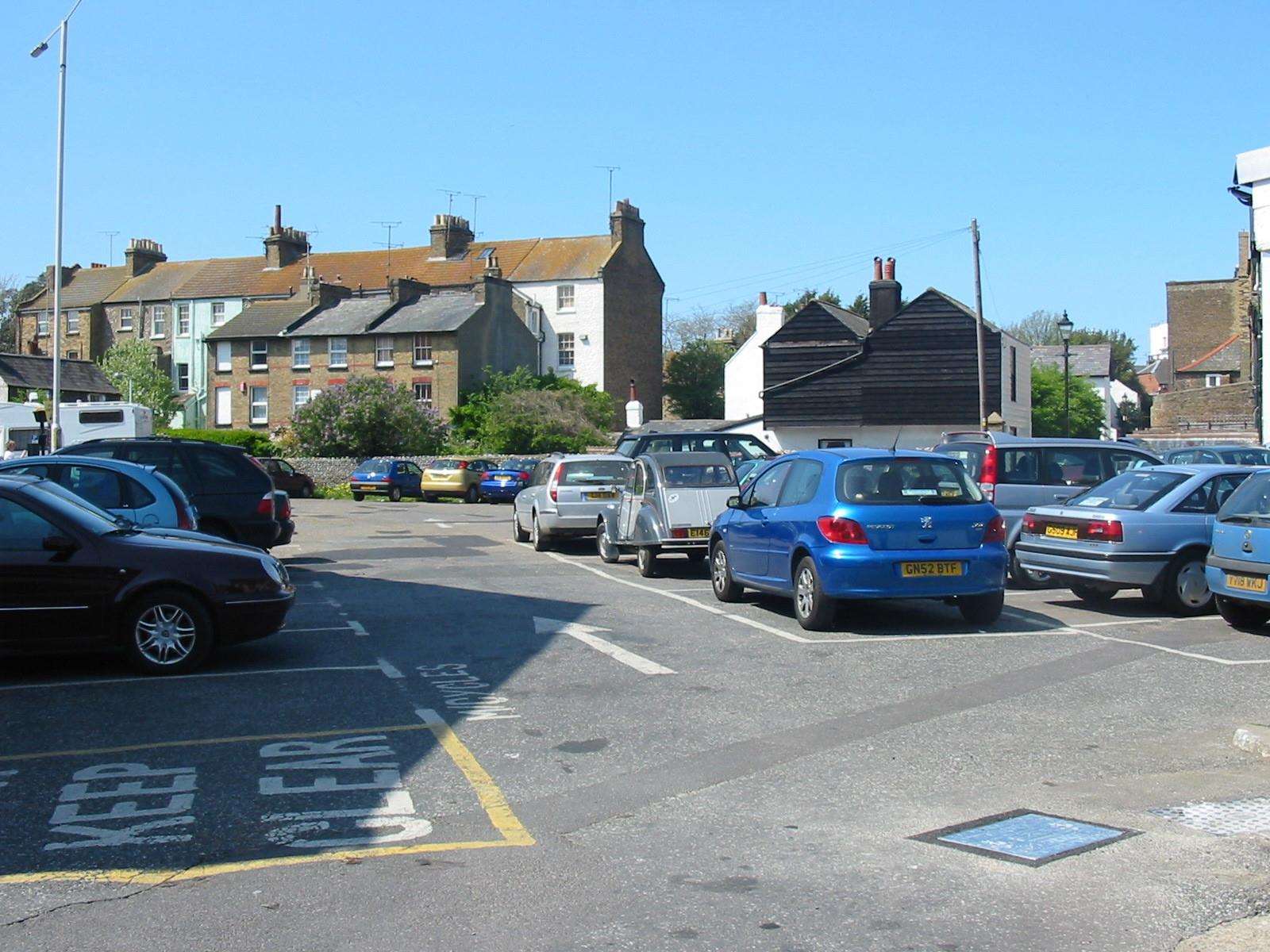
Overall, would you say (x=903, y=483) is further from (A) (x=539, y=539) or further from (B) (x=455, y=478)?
(B) (x=455, y=478)

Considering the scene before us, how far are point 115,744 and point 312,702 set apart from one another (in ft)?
4.95

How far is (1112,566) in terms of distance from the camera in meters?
13.4

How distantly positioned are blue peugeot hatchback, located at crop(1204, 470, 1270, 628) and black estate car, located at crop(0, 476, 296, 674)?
8.29 metres

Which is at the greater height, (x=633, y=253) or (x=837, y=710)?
(x=633, y=253)

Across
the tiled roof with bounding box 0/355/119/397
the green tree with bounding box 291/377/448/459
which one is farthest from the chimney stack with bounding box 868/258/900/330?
the tiled roof with bounding box 0/355/119/397

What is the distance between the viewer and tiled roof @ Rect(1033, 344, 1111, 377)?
9384cm

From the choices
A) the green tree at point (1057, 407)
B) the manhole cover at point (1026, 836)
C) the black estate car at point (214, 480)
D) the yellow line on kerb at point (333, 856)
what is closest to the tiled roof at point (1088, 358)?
the green tree at point (1057, 407)

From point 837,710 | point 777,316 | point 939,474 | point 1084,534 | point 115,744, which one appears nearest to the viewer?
point 115,744

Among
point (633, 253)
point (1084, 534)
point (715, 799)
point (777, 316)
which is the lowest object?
point (715, 799)

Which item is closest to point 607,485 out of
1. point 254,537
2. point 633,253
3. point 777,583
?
point 254,537

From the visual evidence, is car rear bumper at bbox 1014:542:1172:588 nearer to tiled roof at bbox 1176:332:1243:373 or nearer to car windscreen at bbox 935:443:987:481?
car windscreen at bbox 935:443:987:481

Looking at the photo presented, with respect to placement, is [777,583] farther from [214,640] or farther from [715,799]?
[715,799]

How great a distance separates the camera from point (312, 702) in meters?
9.26

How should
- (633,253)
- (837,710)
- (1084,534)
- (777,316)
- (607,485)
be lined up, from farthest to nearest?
(633,253), (777,316), (607,485), (1084,534), (837,710)
